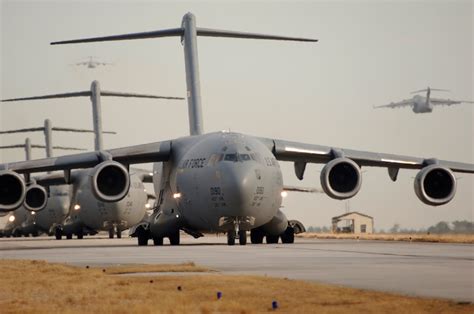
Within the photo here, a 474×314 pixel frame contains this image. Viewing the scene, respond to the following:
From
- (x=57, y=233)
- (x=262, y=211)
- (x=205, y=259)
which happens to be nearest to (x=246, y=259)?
(x=205, y=259)

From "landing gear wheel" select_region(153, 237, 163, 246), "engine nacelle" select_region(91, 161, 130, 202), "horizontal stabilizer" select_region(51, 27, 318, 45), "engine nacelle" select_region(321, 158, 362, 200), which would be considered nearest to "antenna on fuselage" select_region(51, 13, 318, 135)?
"horizontal stabilizer" select_region(51, 27, 318, 45)

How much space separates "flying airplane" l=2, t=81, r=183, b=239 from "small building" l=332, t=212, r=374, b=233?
2173 cm

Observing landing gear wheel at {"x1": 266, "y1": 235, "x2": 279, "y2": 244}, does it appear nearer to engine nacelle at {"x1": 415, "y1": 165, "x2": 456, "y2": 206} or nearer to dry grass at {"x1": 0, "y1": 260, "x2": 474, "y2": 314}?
engine nacelle at {"x1": 415, "y1": 165, "x2": 456, "y2": 206}

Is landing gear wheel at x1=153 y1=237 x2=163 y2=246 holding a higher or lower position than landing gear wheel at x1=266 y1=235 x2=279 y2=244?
higher

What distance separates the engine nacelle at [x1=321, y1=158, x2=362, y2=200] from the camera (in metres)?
33.4

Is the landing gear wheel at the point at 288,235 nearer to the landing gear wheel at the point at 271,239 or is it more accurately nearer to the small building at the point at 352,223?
the landing gear wheel at the point at 271,239

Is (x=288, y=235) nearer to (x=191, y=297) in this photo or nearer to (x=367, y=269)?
(x=367, y=269)

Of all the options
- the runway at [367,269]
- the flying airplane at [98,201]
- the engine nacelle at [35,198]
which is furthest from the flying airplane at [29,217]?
the runway at [367,269]

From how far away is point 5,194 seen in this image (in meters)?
34.0

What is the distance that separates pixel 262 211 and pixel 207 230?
281 centimetres

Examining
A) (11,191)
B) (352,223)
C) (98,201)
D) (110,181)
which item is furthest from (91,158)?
(352,223)

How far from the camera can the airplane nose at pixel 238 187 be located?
30891 millimetres

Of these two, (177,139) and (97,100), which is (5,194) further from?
(97,100)

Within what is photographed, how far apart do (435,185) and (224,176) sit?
834 centimetres
